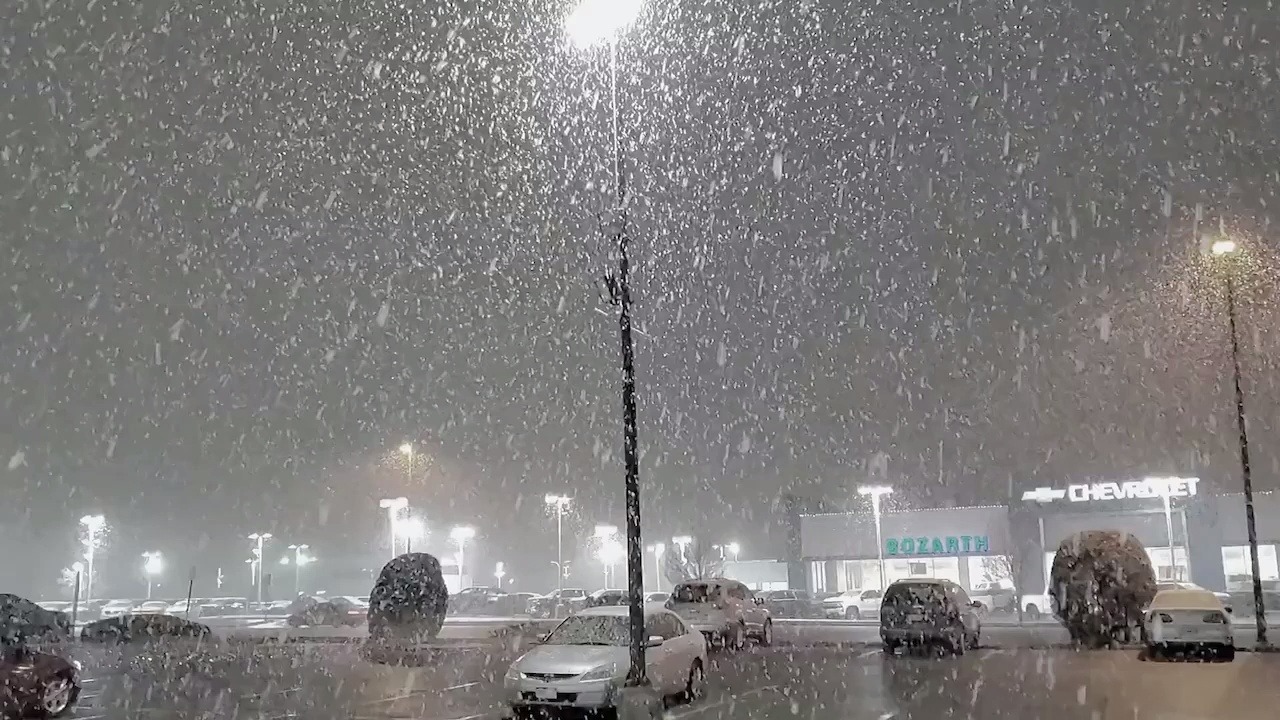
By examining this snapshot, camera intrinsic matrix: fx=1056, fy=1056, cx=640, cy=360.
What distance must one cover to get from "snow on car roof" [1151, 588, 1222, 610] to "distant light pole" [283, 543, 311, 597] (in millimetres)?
66070

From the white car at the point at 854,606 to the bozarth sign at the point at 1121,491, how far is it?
12509mm

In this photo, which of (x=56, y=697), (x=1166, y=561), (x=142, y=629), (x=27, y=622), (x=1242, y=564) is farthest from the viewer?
(x=1166, y=561)

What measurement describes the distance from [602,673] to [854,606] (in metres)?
33.9

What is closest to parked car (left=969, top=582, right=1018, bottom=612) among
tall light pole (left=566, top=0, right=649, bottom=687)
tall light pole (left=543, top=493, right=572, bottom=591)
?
tall light pole (left=543, top=493, right=572, bottom=591)

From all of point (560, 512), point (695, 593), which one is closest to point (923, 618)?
point (695, 593)

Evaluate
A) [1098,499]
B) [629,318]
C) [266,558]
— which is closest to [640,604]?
Answer: [629,318]

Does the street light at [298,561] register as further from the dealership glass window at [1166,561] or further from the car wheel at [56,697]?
the car wheel at [56,697]

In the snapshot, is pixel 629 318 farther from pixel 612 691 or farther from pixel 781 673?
pixel 781 673

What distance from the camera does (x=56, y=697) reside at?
605 inches

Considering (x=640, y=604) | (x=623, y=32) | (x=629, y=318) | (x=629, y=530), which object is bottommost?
(x=640, y=604)

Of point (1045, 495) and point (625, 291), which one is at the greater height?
point (625, 291)

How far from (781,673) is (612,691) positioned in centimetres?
740

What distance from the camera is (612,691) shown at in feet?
45.4

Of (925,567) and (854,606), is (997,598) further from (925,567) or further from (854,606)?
(925,567)
